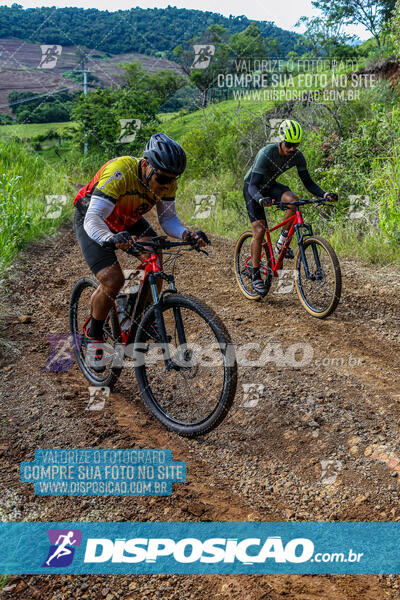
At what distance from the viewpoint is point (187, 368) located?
3594mm

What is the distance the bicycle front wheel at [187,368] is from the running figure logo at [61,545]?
114cm

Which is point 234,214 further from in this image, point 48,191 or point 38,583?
point 38,583

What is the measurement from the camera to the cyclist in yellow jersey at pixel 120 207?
3441 millimetres

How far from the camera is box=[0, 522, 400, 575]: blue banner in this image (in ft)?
7.91

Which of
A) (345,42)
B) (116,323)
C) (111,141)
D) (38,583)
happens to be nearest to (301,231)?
(116,323)

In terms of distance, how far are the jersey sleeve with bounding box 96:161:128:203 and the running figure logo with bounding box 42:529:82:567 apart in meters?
2.35

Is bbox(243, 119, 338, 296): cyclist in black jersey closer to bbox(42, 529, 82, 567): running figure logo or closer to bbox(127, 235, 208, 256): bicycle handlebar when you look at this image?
bbox(127, 235, 208, 256): bicycle handlebar

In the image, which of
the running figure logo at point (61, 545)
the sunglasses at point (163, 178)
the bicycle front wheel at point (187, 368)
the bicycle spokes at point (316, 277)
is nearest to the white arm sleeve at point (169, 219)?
the sunglasses at point (163, 178)

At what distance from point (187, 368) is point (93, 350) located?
1125 mm

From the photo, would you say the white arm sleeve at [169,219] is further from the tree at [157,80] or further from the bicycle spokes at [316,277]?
the tree at [157,80]

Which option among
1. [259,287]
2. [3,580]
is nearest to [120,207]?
[3,580]

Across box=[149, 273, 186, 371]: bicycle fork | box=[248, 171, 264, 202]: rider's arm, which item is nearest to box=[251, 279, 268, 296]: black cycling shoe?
box=[248, 171, 264, 202]: rider's arm

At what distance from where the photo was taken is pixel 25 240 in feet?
29.1

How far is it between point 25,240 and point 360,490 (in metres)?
7.74
